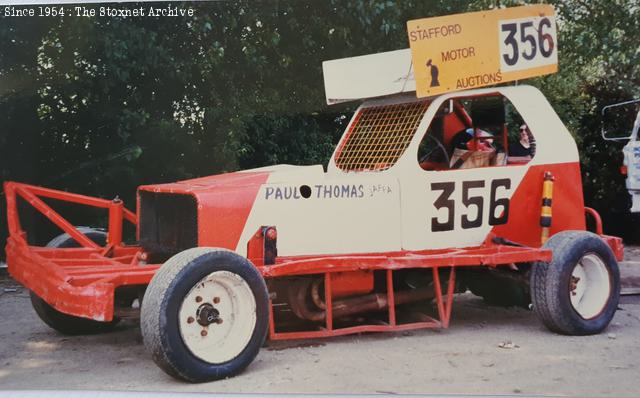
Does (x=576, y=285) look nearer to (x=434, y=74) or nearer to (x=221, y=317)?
(x=434, y=74)

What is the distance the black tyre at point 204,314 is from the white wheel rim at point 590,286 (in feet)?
6.96

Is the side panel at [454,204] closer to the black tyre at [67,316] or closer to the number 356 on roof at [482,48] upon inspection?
the number 356 on roof at [482,48]

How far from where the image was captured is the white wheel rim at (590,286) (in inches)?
230

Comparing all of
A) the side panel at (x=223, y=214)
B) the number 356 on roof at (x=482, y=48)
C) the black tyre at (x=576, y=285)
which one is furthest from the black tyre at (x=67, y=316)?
the black tyre at (x=576, y=285)

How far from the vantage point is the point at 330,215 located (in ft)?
17.6

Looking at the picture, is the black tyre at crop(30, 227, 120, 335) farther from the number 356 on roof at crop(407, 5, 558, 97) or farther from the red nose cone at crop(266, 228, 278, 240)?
the number 356 on roof at crop(407, 5, 558, 97)

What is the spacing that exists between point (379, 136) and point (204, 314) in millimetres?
1881

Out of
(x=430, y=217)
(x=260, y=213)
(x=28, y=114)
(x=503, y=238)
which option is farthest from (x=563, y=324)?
(x=28, y=114)

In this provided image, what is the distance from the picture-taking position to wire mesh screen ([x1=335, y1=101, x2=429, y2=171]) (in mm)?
5836

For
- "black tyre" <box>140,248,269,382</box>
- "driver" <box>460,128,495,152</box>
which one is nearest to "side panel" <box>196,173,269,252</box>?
"black tyre" <box>140,248,269,382</box>

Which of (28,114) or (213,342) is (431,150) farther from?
(28,114)

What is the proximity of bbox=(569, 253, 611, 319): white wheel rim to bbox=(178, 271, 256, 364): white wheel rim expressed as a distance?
86.1 inches

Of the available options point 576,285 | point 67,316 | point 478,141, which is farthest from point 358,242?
point 67,316

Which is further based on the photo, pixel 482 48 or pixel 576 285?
pixel 576 285
